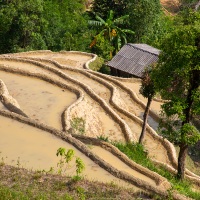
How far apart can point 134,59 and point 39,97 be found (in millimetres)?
12733

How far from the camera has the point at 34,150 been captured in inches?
581

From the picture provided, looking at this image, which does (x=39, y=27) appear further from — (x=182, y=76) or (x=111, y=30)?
(x=182, y=76)

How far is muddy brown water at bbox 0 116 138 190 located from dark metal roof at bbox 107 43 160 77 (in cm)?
1743

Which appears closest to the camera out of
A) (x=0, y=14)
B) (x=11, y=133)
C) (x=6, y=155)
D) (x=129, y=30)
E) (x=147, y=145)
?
(x=6, y=155)

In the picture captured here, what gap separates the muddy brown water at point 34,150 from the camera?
1347cm

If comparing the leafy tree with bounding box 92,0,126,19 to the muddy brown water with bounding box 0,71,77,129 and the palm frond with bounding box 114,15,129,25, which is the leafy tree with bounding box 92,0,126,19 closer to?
the palm frond with bounding box 114,15,129,25

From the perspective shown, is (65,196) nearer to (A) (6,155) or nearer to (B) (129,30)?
(A) (6,155)

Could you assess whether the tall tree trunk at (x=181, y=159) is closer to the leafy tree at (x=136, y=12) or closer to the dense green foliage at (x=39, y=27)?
the dense green foliage at (x=39, y=27)

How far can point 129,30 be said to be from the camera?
39875 millimetres

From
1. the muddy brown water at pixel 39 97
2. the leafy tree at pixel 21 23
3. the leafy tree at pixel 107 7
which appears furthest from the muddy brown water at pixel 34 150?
the leafy tree at pixel 107 7

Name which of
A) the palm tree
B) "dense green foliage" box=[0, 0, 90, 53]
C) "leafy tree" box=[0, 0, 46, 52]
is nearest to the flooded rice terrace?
"leafy tree" box=[0, 0, 46, 52]

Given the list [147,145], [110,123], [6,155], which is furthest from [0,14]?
[6,155]

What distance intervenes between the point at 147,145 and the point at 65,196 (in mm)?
11691

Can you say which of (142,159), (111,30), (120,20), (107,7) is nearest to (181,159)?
(142,159)
